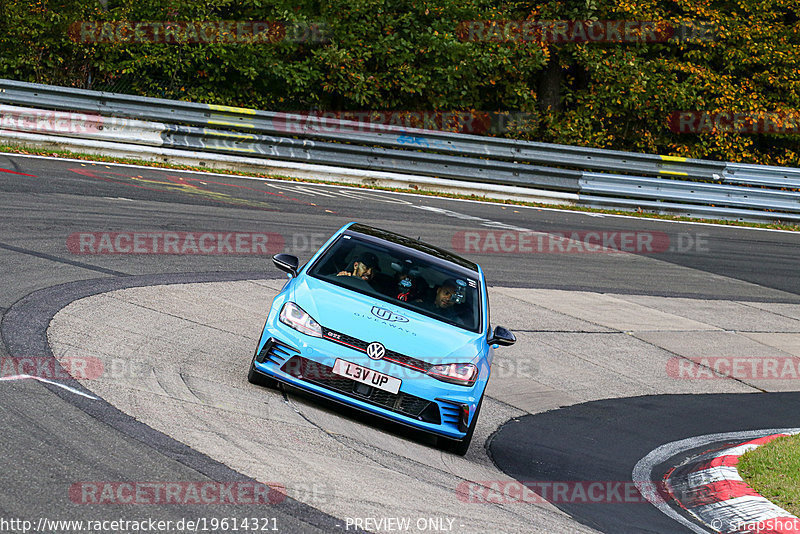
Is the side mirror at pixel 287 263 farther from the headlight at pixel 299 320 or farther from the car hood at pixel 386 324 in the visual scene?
the headlight at pixel 299 320

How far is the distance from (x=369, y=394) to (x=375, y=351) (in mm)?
336

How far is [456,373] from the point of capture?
24.7 feet

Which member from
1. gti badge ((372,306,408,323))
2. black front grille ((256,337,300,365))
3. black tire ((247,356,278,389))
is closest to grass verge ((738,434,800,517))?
gti badge ((372,306,408,323))

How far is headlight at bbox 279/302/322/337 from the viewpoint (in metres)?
7.48

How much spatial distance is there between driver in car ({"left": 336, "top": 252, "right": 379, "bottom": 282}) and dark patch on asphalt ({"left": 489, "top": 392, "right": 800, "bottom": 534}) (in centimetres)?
184

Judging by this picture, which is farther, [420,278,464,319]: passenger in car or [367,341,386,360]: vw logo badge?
[420,278,464,319]: passenger in car

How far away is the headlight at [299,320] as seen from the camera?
24.6 ft

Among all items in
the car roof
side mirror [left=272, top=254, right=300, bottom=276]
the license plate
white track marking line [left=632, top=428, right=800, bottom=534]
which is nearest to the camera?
white track marking line [left=632, top=428, right=800, bottom=534]

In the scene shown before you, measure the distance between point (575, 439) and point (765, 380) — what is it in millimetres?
4409

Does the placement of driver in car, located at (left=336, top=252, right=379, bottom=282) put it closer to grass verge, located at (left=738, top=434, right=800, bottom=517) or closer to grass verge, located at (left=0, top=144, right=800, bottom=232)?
grass verge, located at (left=738, top=434, right=800, bottom=517)

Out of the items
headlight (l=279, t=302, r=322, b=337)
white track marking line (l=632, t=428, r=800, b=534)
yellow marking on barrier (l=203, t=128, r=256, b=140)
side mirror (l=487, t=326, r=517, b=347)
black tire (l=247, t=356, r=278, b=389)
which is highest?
yellow marking on barrier (l=203, t=128, r=256, b=140)

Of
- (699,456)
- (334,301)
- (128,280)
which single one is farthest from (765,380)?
(128,280)

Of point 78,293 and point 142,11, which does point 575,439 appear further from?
point 142,11

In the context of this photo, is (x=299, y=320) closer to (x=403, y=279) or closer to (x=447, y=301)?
(x=403, y=279)
